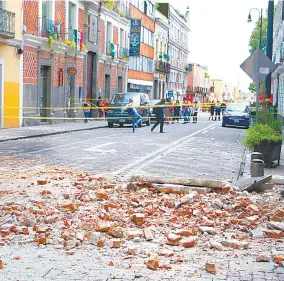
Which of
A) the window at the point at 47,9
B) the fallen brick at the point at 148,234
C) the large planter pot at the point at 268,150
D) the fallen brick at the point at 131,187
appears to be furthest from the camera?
the window at the point at 47,9

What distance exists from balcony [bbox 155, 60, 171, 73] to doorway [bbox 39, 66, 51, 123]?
115 feet

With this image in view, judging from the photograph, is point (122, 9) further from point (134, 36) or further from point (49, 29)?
point (49, 29)

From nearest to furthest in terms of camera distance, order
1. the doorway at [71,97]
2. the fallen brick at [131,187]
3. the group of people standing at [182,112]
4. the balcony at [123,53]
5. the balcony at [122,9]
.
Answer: the fallen brick at [131,187]
the doorway at [71,97]
the group of people standing at [182,112]
the balcony at [122,9]
the balcony at [123,53]

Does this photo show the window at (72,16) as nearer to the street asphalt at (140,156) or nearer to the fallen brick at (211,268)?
the street asphalt at (140,156)

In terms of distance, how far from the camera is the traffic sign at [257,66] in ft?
49.6

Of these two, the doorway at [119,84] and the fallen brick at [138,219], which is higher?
the doorway at [119,84]

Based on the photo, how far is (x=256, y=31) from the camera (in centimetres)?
8581

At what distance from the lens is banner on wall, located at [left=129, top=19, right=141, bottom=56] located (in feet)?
165

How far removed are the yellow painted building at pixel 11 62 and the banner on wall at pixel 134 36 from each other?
77.2 ft

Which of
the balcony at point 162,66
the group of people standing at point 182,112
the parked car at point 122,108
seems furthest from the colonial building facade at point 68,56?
the balcony at point 162,66

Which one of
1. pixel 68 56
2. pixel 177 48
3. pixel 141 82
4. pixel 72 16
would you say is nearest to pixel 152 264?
pixel 68 56

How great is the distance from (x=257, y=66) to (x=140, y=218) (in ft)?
29.6

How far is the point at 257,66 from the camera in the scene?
1527cm

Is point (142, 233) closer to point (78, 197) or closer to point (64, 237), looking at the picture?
point (64, 237)
